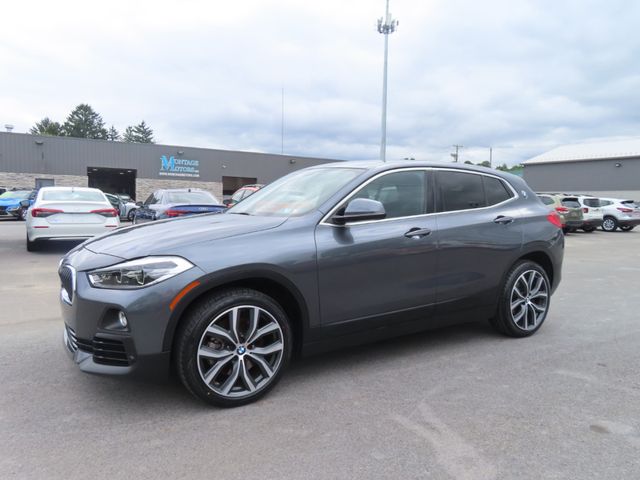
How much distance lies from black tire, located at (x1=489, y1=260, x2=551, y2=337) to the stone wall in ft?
117

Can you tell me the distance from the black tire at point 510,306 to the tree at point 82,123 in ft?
372

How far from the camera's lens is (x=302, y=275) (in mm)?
3338

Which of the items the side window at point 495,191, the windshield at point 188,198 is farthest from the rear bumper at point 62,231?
the side window at point 495,191

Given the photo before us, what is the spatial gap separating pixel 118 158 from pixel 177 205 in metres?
30.4

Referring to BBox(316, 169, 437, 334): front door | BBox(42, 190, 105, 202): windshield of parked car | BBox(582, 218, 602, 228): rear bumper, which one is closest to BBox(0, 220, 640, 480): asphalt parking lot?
BBox(316, 169, 437, 334): front door

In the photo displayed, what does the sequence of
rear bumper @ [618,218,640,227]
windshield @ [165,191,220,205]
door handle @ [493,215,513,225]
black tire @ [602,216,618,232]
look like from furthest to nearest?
black tire @ [602,216,618,232]
rear bumper @ [618,218,640,227]
windshield @ [165,191,220,205]
door handle @ [493,215,513,225]

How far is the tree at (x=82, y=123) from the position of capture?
104 meters

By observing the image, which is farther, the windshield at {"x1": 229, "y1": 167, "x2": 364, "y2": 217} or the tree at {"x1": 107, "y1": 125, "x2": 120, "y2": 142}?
the tree at {"x1": 107, "y1": 125, "x2": 120, "y2": 142}

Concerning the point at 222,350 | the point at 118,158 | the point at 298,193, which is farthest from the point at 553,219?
the point at 118,158

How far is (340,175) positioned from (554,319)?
127 inches

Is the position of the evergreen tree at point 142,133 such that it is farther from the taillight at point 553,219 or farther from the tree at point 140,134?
the taillight at point 553,219

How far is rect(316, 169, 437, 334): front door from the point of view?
11.5 feet

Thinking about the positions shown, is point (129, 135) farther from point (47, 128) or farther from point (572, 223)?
point (572, 223)

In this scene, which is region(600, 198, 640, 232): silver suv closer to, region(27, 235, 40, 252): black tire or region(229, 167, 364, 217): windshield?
region(229, 167, 364, 217): windshield
